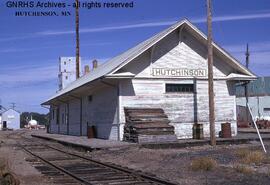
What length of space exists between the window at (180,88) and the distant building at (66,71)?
49231 millimetres

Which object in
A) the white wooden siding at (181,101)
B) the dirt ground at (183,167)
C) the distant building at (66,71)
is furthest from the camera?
the distant building at (66,71)

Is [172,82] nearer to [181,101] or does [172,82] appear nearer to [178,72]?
[178,72]

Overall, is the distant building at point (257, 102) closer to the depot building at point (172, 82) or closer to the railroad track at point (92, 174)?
the depot building at point (172, 82)

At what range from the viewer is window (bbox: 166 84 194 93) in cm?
2619

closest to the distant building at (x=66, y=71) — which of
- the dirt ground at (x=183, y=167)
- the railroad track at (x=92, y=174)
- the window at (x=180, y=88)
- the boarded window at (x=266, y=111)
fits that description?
the boarded window at (x=266, y=111)

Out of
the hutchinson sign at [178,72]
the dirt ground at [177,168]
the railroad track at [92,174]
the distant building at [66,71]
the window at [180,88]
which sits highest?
the distant building at [66,71]

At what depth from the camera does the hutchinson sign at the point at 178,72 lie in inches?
1016

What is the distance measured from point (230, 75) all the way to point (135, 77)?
5.91 metres

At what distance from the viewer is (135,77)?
82.2 ft

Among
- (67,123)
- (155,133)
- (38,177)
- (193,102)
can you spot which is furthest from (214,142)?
(67,123)

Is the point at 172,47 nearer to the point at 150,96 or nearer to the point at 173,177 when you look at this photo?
the point at 150,96

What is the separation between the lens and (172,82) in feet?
85.9

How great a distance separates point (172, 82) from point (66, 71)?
51.0m

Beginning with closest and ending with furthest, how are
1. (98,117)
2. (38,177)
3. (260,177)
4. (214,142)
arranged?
(260,177) < (38,177) < (214,142) < (98,117)
